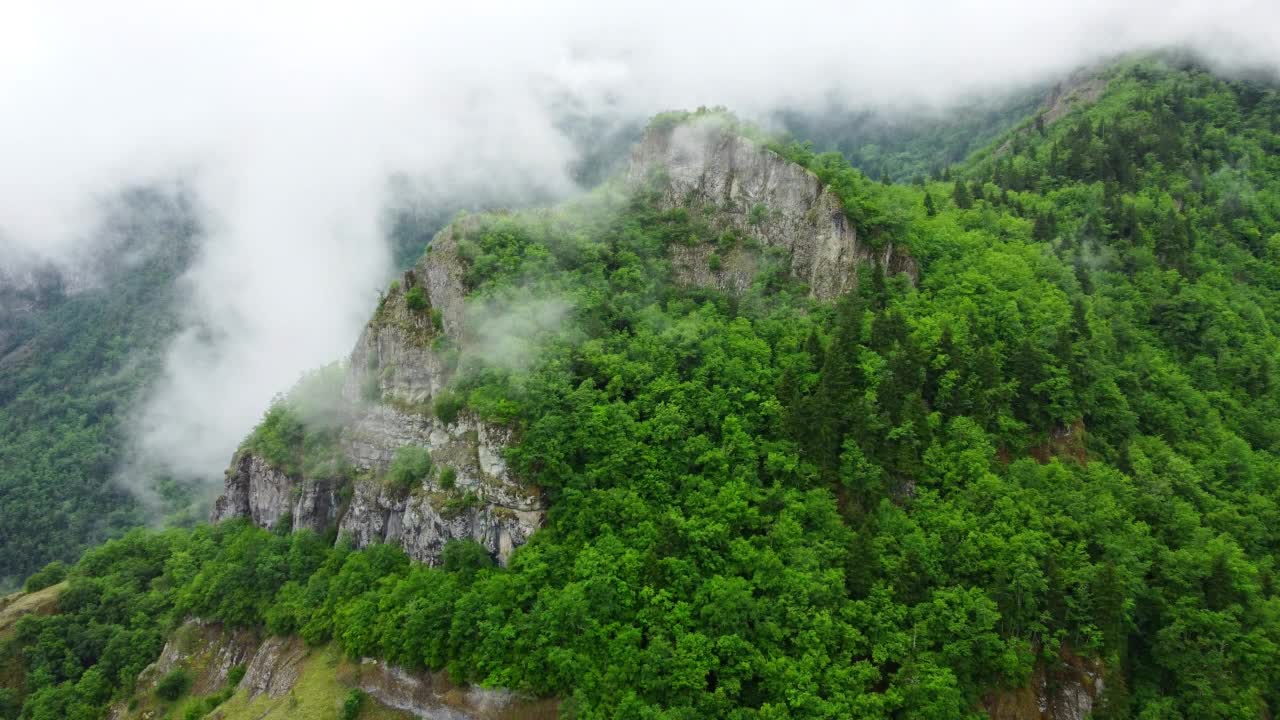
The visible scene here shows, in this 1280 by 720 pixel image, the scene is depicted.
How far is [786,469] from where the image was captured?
45.4m

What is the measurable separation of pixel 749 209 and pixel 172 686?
6548cm

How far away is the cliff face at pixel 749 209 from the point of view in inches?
2308

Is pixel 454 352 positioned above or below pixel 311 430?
above

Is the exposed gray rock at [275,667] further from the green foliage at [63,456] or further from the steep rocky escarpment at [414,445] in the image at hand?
the green foliage at [63,456]

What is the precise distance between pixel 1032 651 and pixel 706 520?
2039cm

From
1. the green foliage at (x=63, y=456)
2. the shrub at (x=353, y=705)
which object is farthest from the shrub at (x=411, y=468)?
the green foliage at (x=63, y=456)

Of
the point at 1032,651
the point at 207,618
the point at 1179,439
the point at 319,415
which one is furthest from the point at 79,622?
the point at 1179,439

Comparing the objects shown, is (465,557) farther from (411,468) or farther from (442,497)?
(411,468)

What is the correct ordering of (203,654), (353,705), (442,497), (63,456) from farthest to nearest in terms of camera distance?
(63,456) → (203,654) → (442,497) → (353,705)

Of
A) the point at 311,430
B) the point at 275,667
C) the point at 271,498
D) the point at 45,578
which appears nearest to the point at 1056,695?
the point at 275,667

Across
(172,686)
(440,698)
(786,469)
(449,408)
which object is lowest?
(172,686)

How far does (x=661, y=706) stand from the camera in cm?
3769

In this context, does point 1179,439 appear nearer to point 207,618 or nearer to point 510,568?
point 510,568

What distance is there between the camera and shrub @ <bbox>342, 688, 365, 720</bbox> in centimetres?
4262
